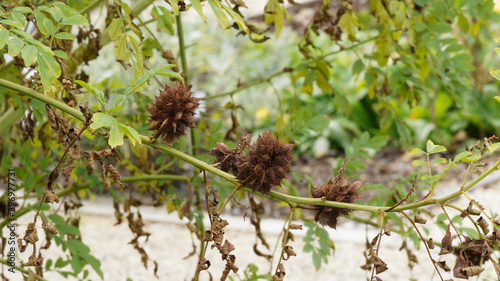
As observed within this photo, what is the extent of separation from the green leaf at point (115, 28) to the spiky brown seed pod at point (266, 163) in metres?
0.44

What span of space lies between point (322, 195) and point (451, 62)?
1.09 metres

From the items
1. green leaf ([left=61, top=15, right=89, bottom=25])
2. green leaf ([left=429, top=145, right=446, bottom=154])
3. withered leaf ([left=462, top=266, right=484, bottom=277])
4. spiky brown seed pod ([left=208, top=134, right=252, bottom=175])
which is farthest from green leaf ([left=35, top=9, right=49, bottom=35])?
withered leaf ([left=462, top=266, right=484, bottom=277])

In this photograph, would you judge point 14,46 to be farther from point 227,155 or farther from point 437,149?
point 437,149

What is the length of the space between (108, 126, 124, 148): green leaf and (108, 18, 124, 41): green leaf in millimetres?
354

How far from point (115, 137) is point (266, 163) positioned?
244mm

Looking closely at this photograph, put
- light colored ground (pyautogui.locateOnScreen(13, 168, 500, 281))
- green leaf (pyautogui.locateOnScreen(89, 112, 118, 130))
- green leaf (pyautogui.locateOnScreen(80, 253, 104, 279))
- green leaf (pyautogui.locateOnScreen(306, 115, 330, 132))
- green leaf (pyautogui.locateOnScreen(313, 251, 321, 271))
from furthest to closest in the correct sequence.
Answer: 1. light colored ground (pyautogui.locateOnScreen(13, 168, 500, 281))
2. green leaf (pyautogui.locateOnScreen(306, 115, 330, 132))
3. green leaf (pyautogui.locateOnScreen(80, 253, 104, 279))
4. green leaf (pyautogui.locateOnScreen(313, 251, 321, 271))
5. green leaf (pyautogui.locateOnScreen(89, 112, 118, 130))

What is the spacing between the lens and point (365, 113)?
17.7ft

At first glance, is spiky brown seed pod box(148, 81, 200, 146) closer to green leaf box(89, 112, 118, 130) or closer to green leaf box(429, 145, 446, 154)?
green leaf box(89, 112, 118, 130)

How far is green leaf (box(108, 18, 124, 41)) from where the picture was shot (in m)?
1.14

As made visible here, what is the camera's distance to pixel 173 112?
36.3 inches

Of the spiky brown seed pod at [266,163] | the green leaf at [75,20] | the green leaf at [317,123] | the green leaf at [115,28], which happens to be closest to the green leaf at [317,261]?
the green leaf at [317,123]

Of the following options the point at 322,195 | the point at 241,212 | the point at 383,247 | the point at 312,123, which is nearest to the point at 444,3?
the point at 312,123

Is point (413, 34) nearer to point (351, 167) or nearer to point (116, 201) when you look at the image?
point (351, 167)

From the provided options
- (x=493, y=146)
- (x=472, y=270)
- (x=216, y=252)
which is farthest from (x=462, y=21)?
(x=216, y=252)
